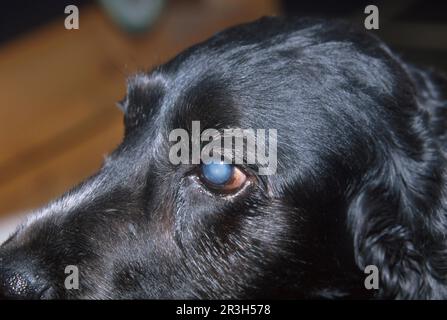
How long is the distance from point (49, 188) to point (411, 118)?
3.96 m

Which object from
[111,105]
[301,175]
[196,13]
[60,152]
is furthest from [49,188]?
[301,175]

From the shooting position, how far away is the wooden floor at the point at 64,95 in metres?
6.04

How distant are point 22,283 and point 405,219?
62.5 inches

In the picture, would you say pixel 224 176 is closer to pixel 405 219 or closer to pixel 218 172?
pixel 218 172

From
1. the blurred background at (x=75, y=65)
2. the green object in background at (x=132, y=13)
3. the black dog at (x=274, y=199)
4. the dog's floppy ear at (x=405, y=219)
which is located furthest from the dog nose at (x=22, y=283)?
the green object in background at (x=132, y=13)

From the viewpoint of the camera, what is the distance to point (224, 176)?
2637 mm

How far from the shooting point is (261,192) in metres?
2.63

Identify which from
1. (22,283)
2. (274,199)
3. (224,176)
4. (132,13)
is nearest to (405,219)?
(274,199)

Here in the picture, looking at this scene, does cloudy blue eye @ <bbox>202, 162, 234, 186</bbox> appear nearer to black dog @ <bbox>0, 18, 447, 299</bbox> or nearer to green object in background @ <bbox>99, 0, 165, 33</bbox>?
black dog @ <bbox>0, 18, 447, 299</bbox>

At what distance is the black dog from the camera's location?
2660 millimetres

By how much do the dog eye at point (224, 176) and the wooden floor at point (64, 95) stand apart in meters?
3.23

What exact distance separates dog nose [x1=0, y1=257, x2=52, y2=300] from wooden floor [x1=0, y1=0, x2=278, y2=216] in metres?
3.18

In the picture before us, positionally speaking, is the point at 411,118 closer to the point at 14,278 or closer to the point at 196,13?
the point at 14,278

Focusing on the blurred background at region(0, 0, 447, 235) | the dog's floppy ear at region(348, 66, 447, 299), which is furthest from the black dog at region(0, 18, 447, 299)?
the blurred background at region(0, 0, 447, 235)
